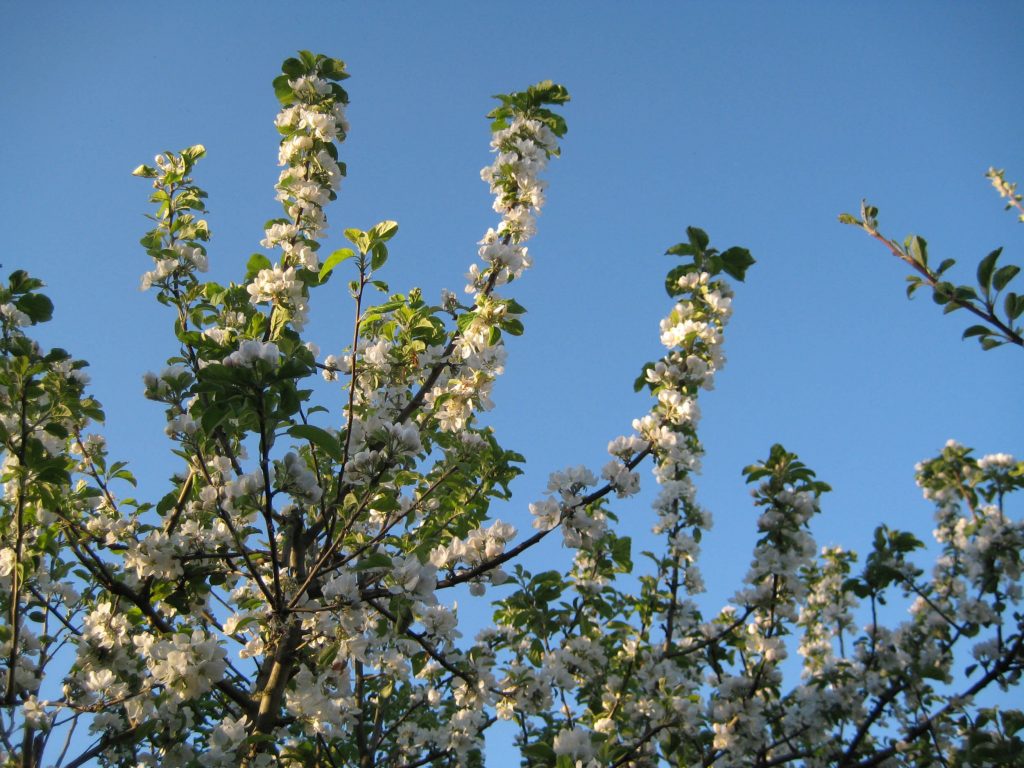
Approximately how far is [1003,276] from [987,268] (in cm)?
6

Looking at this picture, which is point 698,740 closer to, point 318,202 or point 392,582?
point 392,582

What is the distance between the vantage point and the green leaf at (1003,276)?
2318 mm

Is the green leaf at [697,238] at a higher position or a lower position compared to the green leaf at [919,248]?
higher

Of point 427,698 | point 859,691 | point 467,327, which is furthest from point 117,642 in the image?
point 859,691

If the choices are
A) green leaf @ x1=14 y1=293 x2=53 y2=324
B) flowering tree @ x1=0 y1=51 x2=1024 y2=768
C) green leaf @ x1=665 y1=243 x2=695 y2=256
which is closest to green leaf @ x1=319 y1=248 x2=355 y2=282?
flowering tree @ x1=0 y1=51 x2=1024 y2=768

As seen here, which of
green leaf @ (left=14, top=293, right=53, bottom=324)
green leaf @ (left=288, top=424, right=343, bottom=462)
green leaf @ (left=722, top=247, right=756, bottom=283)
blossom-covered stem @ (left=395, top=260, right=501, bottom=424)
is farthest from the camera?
green leaf @ (left=722, top=247, right=756, bottom=283)

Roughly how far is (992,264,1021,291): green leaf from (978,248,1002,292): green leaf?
0.02 metres

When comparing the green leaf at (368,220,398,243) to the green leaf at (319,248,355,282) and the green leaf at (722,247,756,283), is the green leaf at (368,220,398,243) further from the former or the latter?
the green leaf at (722,247,756,283)

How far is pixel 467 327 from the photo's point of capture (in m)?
3.42

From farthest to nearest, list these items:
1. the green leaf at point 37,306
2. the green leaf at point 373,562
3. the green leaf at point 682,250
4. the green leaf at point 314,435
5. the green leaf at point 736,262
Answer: the green leaf at point 682,250 → the green leaf at point 736,262 → the green leaf at point 37,306 → the green leaf at point 373,562 → the green leaf at point 314,435

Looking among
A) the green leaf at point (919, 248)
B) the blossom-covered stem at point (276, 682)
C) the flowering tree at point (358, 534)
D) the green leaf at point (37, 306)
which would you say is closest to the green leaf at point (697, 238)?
the flowering tree at point (358, 534)

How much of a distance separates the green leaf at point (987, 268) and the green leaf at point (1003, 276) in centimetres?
2

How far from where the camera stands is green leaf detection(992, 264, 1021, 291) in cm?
232

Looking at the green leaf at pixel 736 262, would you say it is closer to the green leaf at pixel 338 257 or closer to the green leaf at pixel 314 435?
the green leaf at pixel 338 257
